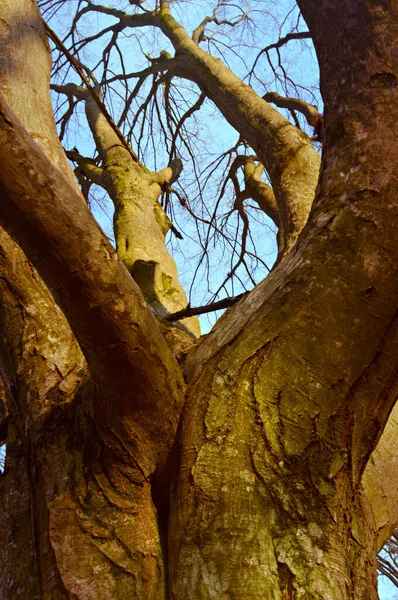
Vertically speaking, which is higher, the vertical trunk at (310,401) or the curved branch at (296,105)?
the curved branch at (296,105)

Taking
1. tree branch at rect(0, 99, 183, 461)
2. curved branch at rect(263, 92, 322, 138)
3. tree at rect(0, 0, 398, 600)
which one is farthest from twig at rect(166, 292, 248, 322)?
Result: curved branch at rect(263, 92, 322, 138)

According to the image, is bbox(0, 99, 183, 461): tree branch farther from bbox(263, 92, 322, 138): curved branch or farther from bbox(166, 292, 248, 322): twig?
bbox(263, 92, 322, 138): curved branch

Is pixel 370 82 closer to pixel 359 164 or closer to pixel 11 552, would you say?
pixel 359 164

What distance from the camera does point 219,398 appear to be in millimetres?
1167

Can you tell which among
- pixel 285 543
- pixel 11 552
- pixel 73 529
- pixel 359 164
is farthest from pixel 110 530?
pixel 359 164

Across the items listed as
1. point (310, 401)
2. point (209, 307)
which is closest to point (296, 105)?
point (209, 307)

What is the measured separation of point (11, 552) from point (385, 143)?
1.17 meters

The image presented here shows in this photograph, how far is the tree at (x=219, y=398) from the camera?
1.01m

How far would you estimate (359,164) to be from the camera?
1245mm

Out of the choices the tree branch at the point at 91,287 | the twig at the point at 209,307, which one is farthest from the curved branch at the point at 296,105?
the tree branch at the point at 91,287

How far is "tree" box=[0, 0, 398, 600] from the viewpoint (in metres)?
1.01

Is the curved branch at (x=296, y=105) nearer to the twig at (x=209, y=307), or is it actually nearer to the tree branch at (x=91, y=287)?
the twig at (x=209, y=307)

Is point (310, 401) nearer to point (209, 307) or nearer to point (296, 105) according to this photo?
point (209, 307)

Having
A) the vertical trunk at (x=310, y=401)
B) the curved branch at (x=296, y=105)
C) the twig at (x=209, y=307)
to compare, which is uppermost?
the curved branch at (x=296, y=105)
